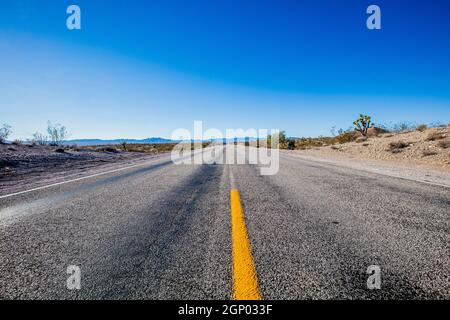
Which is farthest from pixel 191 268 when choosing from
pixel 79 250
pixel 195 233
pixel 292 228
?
pixel 292 228

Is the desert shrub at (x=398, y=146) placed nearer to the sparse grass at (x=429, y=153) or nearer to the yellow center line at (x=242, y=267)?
the sparse grass at (x=429, y=153)

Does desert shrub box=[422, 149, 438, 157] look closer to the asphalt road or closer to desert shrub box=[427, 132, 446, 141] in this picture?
desert shrub box=[427, 132, 446, 141]

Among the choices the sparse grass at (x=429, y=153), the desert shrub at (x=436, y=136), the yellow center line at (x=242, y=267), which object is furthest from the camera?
the desert shrub at (x=436, y=136)

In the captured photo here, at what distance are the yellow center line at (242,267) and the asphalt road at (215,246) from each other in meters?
0.05

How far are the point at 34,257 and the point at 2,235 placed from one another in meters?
1.00

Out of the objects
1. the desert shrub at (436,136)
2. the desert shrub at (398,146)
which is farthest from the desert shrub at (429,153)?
the desert shrub at (436,136)

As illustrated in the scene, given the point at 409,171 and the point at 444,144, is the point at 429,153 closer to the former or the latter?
the point at 444,144

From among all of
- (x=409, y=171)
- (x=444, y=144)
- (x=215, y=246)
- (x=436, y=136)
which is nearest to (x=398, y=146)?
(x=436, y=136)

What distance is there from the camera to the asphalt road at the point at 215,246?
172 cm

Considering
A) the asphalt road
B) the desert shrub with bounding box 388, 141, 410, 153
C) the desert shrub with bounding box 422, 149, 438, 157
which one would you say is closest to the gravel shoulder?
the desert shrub with bounding box 422, 149, 438, 157

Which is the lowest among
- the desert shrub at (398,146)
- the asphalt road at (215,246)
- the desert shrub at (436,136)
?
the asphalt road at (215,246)
